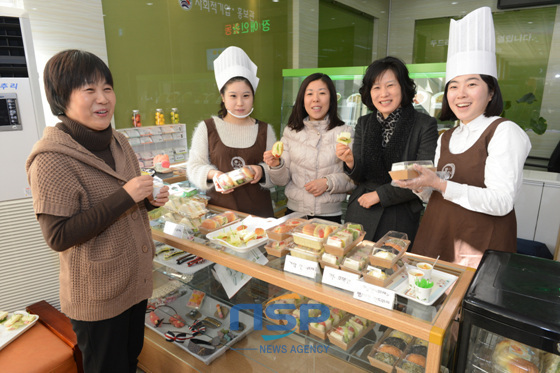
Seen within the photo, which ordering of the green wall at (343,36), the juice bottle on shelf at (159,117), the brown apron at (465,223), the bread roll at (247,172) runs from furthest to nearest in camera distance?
the green wall at (343,36) < the juice bottle on shelf at (159,117) < the bread roll at (247,172) < the brown apron at (465,223)

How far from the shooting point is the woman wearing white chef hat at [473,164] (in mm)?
1597

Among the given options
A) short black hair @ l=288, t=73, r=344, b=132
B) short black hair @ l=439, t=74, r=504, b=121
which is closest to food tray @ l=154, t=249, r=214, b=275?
short black hair @ l=288, t=73, r=344, b=132

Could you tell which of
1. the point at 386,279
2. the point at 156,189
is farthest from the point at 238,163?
the point at 386,279

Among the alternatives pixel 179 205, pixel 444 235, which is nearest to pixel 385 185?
pixel 444 235

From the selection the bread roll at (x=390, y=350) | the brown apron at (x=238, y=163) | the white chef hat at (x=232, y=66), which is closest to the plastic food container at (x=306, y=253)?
Result: the bread roll at (x=390, y=350)

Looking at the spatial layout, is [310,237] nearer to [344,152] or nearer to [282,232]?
[282,232]

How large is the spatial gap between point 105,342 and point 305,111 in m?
1.86

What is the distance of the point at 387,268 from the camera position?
4.24ft

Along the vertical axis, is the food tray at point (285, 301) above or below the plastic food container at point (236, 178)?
below

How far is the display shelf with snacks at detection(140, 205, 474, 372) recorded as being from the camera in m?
1.11

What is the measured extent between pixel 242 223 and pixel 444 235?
109cm

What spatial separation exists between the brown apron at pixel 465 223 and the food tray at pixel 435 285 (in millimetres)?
490

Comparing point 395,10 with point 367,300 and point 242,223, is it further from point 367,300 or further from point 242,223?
point 367,300

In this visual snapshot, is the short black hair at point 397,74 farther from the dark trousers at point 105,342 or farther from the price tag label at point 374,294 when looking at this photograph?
the dark trousers at point 105,342
